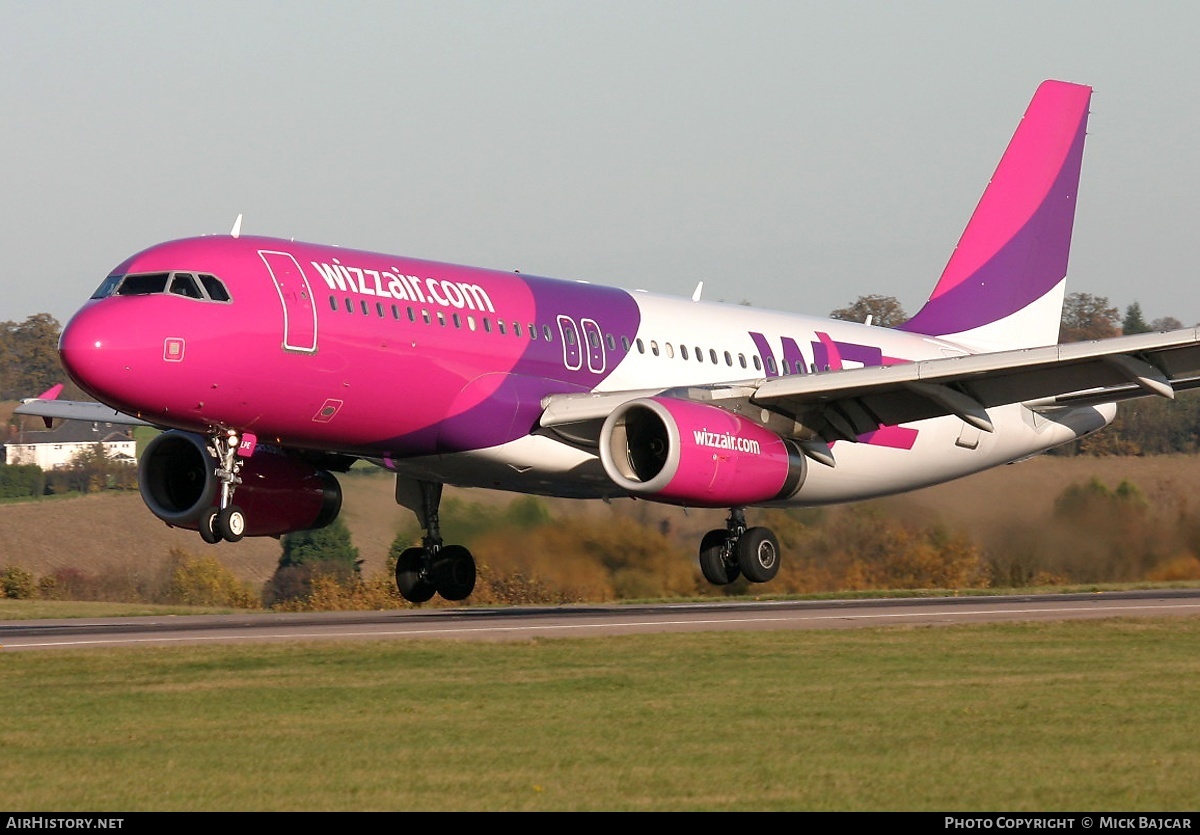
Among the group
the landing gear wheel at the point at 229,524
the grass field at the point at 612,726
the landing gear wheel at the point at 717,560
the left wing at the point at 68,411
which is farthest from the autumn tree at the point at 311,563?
the grass field at the point at 612,726

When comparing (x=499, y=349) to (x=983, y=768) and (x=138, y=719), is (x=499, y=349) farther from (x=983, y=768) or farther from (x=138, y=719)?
(x=983, y=768)

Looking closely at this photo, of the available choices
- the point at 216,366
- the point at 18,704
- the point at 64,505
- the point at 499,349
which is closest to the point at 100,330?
the point at 216,366

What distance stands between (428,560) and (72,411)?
699cm

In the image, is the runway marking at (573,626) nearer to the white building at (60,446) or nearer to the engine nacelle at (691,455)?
the engine nacelle at (691,455)

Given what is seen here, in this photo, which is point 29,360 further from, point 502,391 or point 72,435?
point 502,391

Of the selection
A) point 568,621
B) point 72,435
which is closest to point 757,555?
point 568,621

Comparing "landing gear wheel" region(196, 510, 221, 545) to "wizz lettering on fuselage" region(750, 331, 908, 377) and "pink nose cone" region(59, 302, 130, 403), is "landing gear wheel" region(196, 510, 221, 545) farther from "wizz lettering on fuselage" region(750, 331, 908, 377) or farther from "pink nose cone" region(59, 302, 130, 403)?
"wizz lettering on fuselage" region(750, 331, 908, 377)

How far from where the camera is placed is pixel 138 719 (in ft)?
53.5

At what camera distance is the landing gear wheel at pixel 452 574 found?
3366 centimetres

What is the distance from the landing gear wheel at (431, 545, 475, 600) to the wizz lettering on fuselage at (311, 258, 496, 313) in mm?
6577

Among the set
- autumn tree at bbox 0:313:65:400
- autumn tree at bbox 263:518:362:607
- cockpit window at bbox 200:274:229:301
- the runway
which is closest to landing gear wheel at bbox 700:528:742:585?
the runway

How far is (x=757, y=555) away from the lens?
31.2 meters

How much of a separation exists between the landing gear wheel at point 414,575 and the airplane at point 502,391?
0.14 ft
